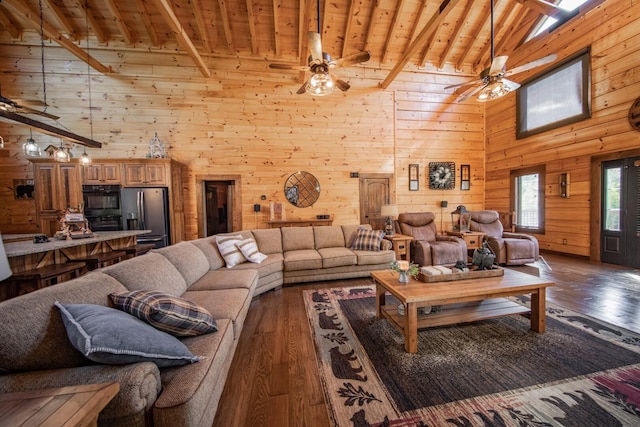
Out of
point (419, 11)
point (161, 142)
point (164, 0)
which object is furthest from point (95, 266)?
point (419, 11)

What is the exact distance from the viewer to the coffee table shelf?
80.7 inches

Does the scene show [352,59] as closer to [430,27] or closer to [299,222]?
[430,27]

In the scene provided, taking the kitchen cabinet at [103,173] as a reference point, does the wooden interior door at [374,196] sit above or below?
below

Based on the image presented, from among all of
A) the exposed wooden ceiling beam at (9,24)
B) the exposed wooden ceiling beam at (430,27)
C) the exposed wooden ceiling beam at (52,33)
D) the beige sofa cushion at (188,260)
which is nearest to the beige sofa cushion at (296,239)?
the beige sofa cushion at (188,260)

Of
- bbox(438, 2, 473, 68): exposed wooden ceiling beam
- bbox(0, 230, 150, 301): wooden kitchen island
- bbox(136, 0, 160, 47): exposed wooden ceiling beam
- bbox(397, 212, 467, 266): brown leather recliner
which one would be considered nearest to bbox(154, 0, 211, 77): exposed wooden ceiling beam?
bbox(136, 0, 160, 47): exposed wooden ceiling beam

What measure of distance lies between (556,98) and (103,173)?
9.25 m

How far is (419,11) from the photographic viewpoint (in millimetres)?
4984

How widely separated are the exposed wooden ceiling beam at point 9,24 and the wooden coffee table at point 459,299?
8329 millimetres

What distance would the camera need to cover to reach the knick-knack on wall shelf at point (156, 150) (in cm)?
494

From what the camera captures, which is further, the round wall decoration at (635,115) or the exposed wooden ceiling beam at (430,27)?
the round wall decoration at (635,115)

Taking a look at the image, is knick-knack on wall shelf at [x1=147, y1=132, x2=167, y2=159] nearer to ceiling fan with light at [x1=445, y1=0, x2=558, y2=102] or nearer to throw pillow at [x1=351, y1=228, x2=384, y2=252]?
throw pillow at [x1=351, y1=228, x2=384, y2=252]

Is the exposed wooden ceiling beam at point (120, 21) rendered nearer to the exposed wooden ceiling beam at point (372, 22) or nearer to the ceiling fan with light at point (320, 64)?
the ceiling fan with light at point (320, 64)

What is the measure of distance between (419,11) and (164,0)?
4778mm

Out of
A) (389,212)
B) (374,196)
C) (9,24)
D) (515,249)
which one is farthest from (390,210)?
(9,24)
